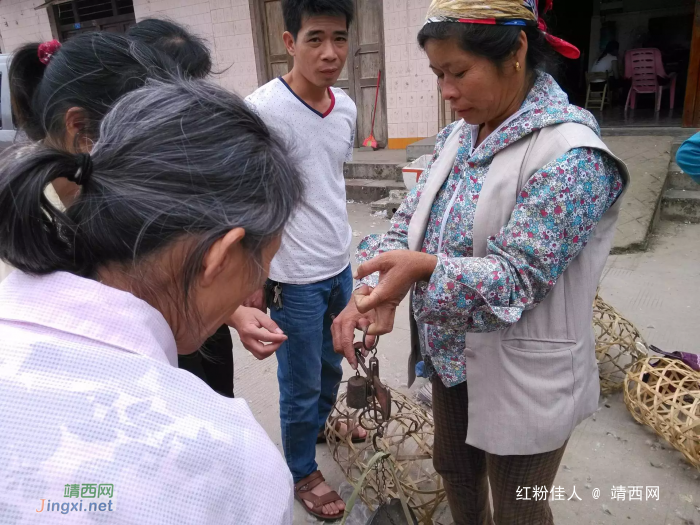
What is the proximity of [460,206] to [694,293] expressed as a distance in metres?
2.95

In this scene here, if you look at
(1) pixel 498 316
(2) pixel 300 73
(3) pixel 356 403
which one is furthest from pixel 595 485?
(2) pixel 300 73

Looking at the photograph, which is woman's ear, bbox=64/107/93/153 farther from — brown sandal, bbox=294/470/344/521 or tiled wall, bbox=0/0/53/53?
tiled wall, bbox=0/0/53/53

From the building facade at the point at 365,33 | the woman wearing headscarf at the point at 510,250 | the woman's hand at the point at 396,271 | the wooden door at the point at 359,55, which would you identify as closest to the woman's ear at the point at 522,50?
the woman wearing headscarf at the point at 510,250

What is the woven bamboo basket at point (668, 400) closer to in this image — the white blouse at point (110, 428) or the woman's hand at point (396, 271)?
the woman's hand at point (396, 271)

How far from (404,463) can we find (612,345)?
1324 millimetres

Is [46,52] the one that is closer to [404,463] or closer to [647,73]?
[404,463]

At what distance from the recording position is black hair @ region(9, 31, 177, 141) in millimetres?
1297

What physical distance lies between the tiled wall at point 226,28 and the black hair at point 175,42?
6.76m

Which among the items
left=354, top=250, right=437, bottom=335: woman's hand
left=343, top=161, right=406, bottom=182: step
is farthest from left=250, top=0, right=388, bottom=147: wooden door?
left=354, top=250, right=437, bottom=335: woman's hand

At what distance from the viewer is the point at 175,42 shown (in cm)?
167

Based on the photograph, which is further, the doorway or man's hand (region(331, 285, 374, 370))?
the doorway

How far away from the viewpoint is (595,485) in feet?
6.97

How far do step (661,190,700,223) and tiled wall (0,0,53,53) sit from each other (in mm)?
Answer: 11017

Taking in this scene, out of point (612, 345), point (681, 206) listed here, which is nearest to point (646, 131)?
point (681, 206)
